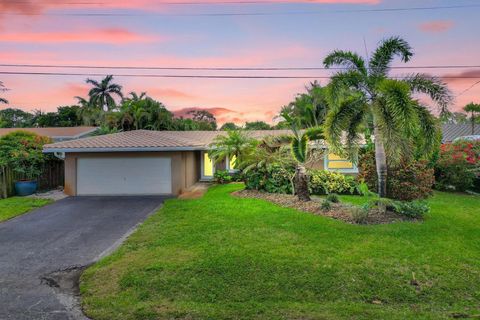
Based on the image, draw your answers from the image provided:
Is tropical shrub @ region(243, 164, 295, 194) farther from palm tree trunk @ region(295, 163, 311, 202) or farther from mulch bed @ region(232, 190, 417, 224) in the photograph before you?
palm tree trunk @ region(295, 163, 311, 202)

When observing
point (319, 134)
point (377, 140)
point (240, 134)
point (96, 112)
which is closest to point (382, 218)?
point (377, 140)

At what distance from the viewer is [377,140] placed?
30.4ft

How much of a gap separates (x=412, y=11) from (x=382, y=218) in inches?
426

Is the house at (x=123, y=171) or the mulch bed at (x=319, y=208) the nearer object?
the mulch bed at (x=319, y=208)

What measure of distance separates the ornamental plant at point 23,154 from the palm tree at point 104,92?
3181cm

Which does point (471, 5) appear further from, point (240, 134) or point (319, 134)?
point (240, 134)

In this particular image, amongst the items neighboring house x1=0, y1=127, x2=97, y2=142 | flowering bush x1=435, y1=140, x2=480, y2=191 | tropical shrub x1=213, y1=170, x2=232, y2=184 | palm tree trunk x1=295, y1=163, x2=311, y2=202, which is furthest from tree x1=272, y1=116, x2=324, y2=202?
neighboring house x1=0, y1=127, x2=97, y2=142

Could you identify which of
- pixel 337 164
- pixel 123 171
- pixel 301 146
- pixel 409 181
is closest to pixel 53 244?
pixel 301 146

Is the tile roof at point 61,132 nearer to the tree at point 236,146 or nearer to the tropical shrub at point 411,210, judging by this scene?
the tree at point 236,146

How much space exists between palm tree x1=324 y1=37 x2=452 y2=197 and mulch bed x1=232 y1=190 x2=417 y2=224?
2.16 feet

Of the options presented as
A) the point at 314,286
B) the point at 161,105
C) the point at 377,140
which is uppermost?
the point at 161,105

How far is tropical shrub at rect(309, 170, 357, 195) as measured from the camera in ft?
48.1

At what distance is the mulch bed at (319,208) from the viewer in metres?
8.98

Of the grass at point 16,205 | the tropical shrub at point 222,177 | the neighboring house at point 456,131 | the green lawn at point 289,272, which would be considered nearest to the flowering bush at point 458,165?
the green lawn at point 289,272
